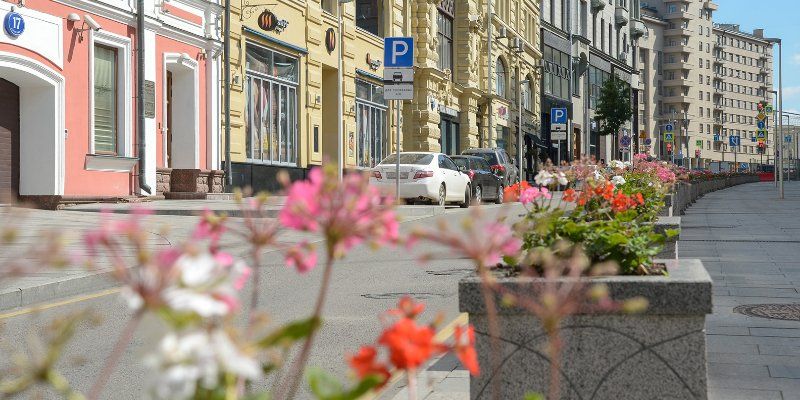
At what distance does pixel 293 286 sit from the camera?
10.5 meters

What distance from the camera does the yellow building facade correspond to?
1044 inches

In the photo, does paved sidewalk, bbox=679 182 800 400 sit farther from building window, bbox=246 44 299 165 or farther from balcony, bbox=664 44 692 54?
balcony, bbox=664 44 692 54

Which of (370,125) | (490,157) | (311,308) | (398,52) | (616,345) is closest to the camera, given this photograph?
(616,345)

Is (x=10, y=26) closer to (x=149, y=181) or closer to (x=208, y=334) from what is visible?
(x=149, y=181)

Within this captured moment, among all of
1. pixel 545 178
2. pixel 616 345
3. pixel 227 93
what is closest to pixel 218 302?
pixel 616 345

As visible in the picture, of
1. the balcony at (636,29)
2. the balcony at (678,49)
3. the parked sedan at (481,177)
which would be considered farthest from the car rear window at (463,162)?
the balcony at (678,49)

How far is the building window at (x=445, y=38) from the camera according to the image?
41794 millimetres

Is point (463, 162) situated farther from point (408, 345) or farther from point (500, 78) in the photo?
point (408, 345)

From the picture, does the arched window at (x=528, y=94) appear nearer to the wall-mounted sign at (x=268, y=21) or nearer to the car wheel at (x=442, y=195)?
the wall-mounted sign at (x=268, y=21)

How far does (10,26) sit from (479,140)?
3169 centimetres

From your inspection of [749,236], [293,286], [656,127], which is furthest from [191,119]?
[656,127]

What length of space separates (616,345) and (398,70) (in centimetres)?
1788

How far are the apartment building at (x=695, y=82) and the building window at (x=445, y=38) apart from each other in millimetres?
80032

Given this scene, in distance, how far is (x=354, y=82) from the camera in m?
32.6
